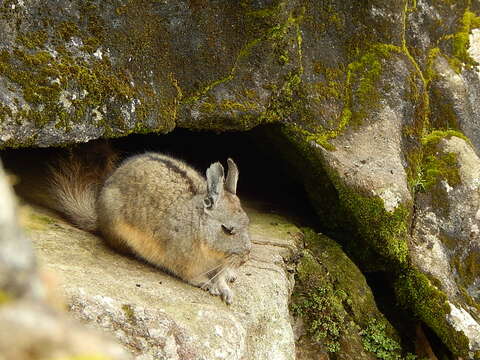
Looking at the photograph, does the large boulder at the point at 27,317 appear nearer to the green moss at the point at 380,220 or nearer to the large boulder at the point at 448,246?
the green moss at the point at 380,220

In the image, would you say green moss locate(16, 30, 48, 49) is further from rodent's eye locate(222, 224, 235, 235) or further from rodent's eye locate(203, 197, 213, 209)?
rodent's eye locate(222, 224, 235, 235)

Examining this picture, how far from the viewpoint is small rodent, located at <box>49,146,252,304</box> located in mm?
5133

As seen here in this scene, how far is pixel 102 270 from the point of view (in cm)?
471

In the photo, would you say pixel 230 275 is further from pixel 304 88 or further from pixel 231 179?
pixel 304 88

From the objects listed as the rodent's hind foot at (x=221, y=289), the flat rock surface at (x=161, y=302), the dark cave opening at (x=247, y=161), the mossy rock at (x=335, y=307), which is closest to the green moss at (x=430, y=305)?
the mossy rock at (x=335, y=307)

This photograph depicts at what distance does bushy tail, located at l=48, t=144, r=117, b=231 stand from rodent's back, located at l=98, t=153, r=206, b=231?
37cm

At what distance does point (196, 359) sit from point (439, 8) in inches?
233

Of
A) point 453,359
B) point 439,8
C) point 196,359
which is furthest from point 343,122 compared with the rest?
point 196,359

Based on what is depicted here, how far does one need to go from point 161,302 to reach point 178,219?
0.93 m

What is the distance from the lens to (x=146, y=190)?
17.5 ft

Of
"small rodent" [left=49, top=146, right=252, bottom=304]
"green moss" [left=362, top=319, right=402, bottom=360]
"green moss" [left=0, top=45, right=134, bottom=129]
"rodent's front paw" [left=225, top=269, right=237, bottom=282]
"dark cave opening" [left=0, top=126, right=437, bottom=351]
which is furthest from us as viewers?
"dark cave opening" [left=0, top=126, right=437, bottom=351]

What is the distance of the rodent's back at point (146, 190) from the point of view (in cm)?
529

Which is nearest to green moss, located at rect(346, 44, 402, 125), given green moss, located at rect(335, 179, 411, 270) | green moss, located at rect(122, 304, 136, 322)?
green moss, located at rect(335, 179, 411, 270)

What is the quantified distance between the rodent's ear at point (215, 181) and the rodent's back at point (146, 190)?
26cm
